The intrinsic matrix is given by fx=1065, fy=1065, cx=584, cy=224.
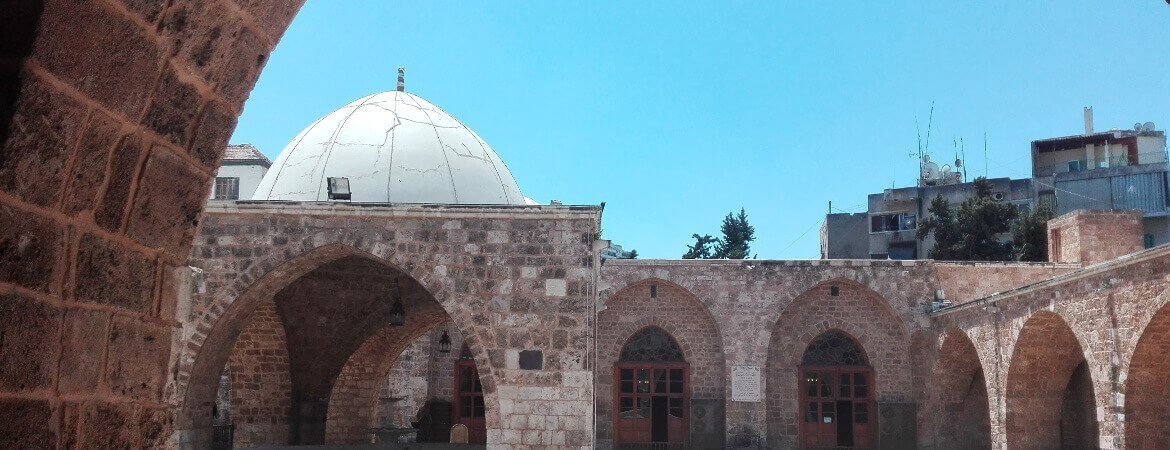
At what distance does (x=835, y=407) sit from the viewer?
59.0 feet

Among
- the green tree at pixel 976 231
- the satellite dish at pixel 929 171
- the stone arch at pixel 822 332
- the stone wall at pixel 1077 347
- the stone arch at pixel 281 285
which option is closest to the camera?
the stone wall at pixel 1077 347

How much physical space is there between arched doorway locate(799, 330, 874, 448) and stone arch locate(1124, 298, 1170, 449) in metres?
6.95

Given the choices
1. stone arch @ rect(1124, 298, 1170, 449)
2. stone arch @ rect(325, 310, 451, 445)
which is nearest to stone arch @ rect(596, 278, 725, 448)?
stone arch @ rect(325, 310, 451, 445)

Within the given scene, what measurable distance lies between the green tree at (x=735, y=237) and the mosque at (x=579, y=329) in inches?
675

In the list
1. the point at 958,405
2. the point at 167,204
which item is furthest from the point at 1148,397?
the point at 167,204

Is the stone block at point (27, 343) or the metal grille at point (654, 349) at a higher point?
the metal grille at point (654, 349)

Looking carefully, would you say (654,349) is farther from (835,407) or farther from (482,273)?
(482,273)

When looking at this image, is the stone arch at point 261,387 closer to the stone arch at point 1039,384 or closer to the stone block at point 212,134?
the stone arch at point 1039,384

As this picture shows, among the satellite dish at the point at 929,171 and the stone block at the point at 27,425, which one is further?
the satellite dish at the point at 929,171

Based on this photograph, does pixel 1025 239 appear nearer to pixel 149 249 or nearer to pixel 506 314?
pixel 506 314

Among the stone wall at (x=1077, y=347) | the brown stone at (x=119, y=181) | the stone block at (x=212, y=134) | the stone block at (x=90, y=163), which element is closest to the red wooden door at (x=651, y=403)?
the stone wall at (x=1077, y=347)

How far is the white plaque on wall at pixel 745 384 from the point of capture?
17.4m

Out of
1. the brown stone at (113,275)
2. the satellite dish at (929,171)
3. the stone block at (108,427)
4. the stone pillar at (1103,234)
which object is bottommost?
the stone block at (108,427)

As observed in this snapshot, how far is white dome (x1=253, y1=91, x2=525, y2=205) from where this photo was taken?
13.2 metres
